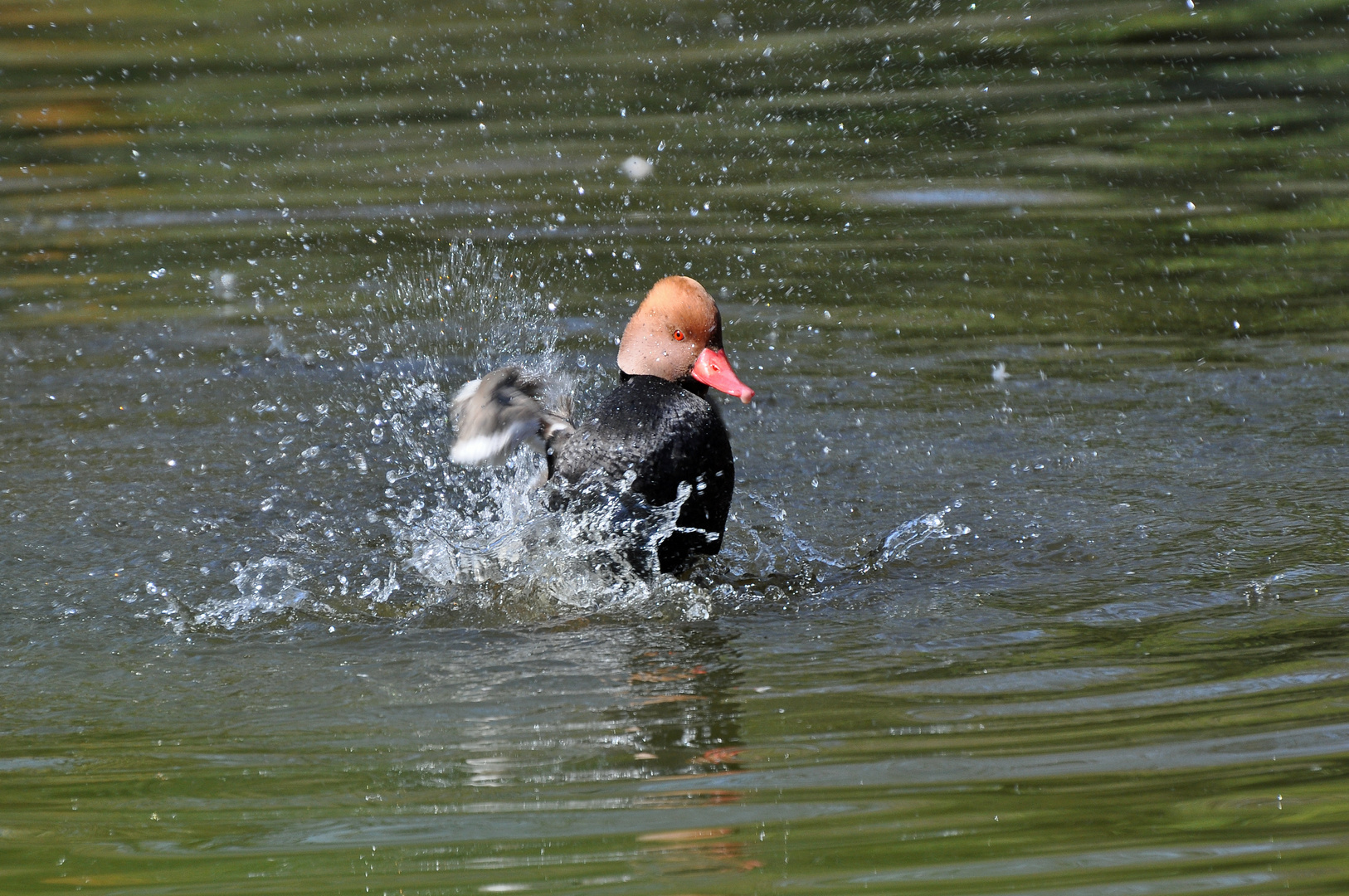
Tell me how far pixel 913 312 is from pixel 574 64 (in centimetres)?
544

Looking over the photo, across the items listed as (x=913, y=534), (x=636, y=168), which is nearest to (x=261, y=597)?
(x=913, y=534)

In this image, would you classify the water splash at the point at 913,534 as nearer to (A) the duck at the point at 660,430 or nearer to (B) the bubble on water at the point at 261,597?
(A) the duck at the point at 660,430

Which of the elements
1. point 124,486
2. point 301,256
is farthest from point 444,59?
point 124,486

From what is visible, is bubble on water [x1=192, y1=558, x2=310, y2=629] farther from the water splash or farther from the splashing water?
the water splash

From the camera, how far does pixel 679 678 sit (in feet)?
11.9

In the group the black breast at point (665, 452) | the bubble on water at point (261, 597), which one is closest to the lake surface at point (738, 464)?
the bubble on water at point (261, 597)

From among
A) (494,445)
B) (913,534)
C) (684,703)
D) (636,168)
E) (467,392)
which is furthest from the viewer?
(636,168)

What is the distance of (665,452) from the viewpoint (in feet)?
13.8

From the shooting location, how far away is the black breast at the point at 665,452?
166 inches

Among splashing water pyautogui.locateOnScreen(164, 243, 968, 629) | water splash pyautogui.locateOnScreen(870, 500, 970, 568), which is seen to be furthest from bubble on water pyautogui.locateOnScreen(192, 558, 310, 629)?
water splash pyautogui.locateOnScreen(870, 500, 970, 568)

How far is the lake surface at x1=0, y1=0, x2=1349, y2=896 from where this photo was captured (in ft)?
9.24

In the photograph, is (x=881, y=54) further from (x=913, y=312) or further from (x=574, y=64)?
(x=913, y=312)

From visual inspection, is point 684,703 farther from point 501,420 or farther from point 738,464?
point 738,464

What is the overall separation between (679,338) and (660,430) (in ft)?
1.05
